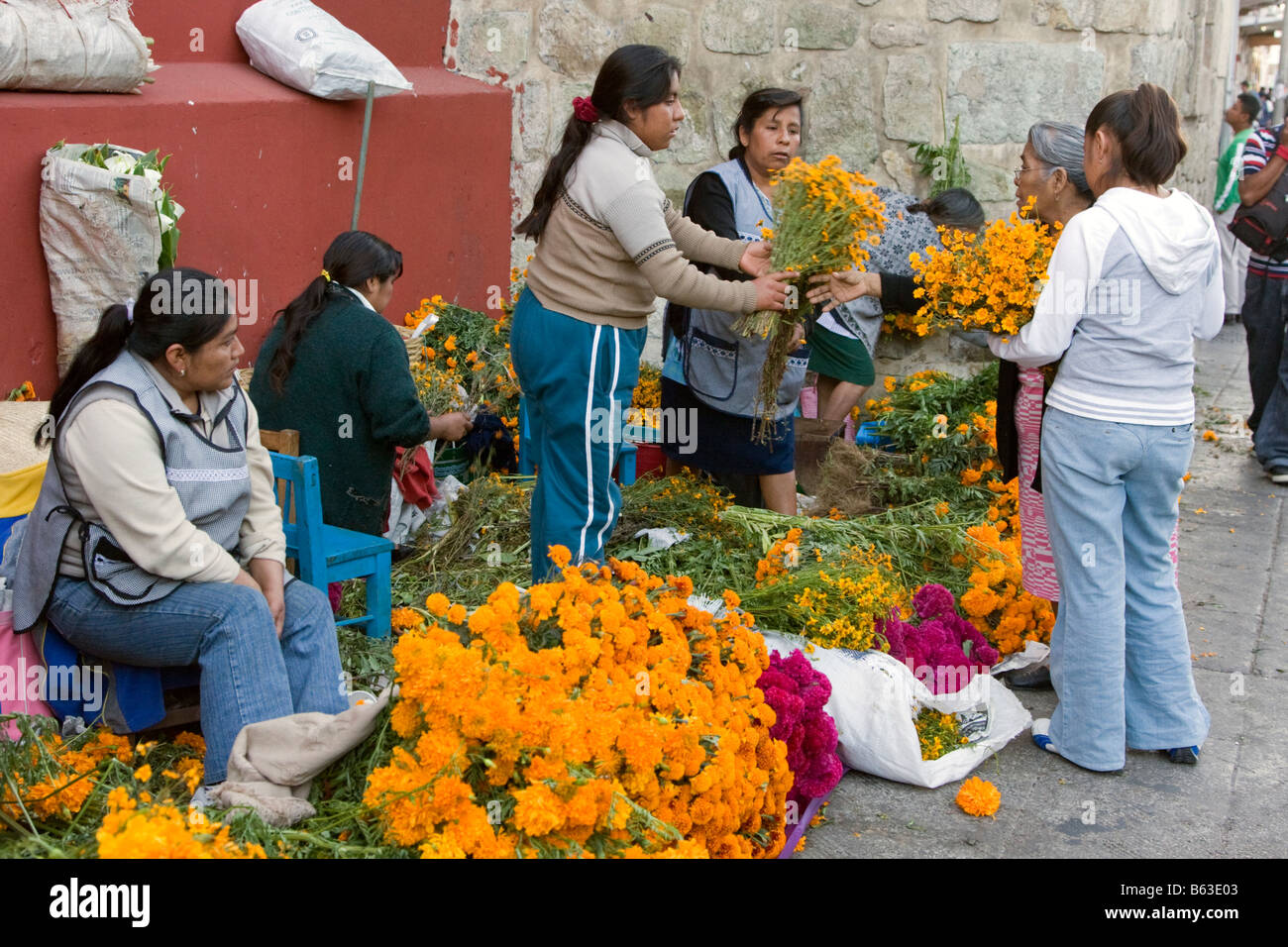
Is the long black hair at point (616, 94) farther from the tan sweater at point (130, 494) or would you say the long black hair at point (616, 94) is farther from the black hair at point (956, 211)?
the black hair at point (956, 211)

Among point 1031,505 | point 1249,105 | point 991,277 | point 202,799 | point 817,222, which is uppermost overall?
point 1249,105

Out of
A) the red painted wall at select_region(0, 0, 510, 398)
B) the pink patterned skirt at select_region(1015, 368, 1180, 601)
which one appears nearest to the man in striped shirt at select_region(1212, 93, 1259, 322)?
the red painted wall at select_region(0, 0, 510, 398)

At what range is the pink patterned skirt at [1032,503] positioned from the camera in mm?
4152

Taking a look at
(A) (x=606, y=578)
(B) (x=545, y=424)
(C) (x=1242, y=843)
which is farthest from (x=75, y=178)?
(C) (x=1242, y=843)

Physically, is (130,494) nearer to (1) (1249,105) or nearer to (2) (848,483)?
(2) (848,483)

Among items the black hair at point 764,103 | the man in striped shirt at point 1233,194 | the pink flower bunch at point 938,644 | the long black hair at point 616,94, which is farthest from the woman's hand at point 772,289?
the man in striped shirt at point 1233,194

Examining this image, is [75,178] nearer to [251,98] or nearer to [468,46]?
[251,98]

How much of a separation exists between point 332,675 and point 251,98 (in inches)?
134

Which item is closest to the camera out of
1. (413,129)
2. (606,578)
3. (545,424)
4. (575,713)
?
(575,713)

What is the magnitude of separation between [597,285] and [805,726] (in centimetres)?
151

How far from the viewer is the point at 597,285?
3994mm

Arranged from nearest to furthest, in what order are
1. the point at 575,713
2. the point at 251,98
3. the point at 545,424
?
1. the point at 575,713
2. the point at 545,424
3. the point at 251,98

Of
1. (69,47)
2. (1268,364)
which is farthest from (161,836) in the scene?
(1268,364)

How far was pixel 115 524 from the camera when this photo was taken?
298 centimetres
